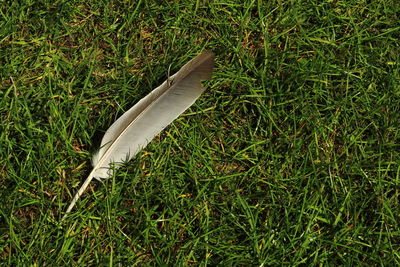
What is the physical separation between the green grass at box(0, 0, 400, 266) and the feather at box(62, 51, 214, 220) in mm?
64

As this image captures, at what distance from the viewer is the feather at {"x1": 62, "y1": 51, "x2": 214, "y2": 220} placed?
216 cm

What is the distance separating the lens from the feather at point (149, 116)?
85.1 inches

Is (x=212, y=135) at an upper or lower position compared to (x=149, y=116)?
lower

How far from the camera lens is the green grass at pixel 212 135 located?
213 cm

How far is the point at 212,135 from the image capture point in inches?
91.2

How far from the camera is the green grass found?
213 centimetres

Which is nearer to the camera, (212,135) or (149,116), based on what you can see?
(149,116)

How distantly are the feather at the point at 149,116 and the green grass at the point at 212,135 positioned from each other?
64 mm

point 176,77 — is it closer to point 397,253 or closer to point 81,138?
point 81,138

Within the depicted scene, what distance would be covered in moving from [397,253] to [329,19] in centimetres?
107

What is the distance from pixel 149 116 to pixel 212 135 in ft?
0.95

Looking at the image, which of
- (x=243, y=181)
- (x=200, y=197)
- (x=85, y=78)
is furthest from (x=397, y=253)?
(x=85, y=78)

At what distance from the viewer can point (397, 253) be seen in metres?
2.14

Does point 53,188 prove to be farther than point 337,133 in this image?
No
